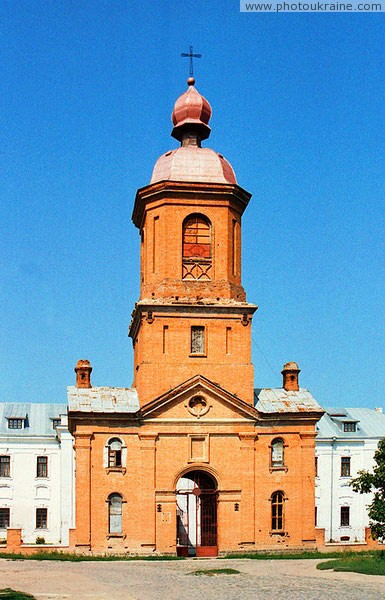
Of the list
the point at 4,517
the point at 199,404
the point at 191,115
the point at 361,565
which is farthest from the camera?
the point at 4,517

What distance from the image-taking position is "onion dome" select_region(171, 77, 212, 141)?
46.0 metres

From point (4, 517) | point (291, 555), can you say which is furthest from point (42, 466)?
point (291, 555)

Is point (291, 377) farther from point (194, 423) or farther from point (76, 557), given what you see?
point (76, 557)

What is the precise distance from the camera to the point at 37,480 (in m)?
58.2

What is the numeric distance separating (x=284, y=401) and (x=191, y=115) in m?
15.0

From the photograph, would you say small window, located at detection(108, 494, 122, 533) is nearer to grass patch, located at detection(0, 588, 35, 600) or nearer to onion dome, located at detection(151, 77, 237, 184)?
grass patch, located at detection(0, 588, 35, 600)

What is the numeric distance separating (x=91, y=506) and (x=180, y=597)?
15484mm

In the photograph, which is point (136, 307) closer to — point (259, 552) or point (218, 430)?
point (218, 430)

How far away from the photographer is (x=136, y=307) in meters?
42.3

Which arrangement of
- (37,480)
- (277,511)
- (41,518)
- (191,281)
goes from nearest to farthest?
(277,511), (191,281), (41,518), (37,480)

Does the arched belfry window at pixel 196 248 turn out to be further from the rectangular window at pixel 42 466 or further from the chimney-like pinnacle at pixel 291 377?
the rectangular window at pixel 42 466

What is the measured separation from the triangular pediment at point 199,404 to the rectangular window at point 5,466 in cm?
2079

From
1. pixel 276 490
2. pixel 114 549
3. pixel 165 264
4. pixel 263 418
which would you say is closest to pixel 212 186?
pixel 165 264

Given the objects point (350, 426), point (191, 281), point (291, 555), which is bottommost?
Result: point (291, 555)
